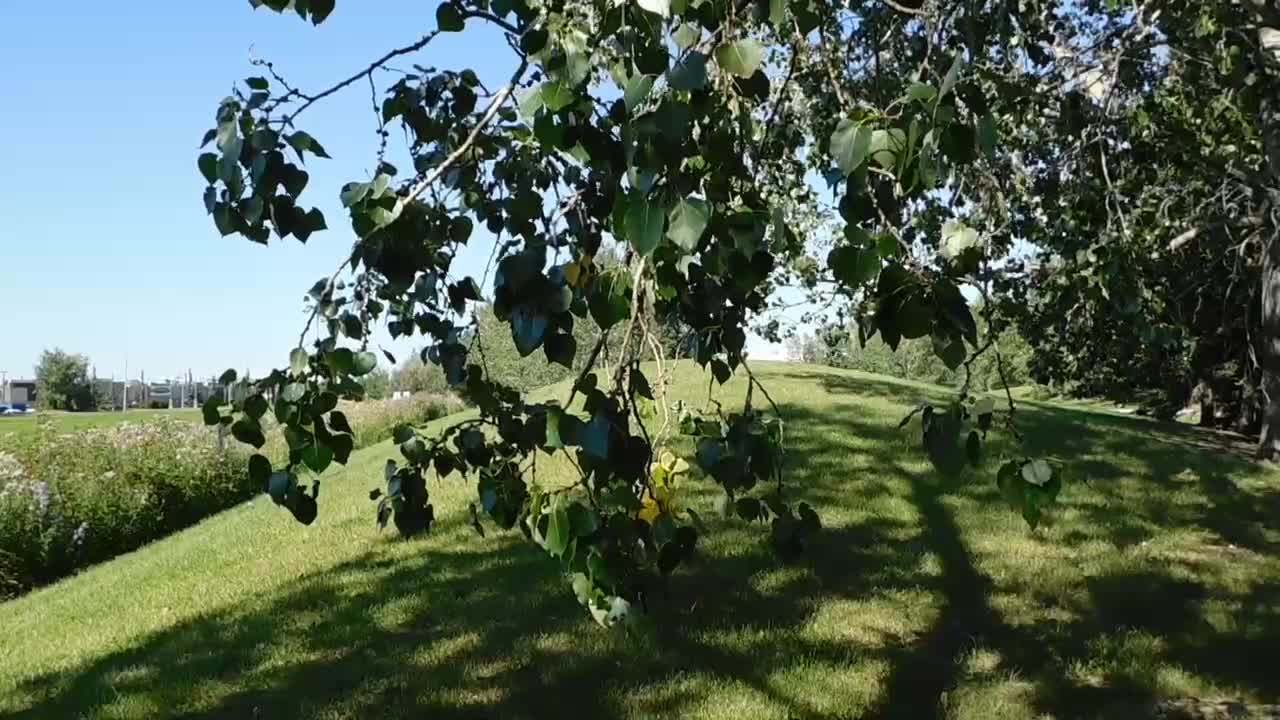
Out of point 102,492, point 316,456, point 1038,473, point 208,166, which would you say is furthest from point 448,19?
point 102,492

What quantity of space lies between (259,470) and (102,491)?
32.6 feet

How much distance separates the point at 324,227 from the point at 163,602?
5.60m

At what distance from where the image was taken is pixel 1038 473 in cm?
185

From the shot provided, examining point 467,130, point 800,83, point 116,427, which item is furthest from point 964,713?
point 116,427

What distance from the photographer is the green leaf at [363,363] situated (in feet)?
6.95

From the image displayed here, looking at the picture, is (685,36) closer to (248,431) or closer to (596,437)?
(596,437)

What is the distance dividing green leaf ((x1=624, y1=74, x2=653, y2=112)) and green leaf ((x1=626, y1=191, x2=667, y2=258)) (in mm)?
126

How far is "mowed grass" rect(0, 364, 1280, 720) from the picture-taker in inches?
187

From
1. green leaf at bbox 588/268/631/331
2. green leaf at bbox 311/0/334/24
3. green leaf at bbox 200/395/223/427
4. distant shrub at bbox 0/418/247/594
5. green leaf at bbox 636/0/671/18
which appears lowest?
distant shrub at bbox 0/418/247/594

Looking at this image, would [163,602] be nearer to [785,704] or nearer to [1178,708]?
[785,704]

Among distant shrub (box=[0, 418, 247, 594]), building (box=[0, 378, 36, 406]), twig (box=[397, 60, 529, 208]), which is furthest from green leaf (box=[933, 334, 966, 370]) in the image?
building (box=[0, 378, 36, 406])

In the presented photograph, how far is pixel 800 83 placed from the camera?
4.84m

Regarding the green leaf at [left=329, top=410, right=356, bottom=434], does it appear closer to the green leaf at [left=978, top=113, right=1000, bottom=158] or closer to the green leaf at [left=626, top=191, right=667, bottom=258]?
the green leaf at [left=626, top=191, right=667, bottom=258]

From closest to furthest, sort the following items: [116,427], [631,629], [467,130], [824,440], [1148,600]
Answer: [631,629] < [467,130] < [1148,600] < [824,440] < [116,427]
